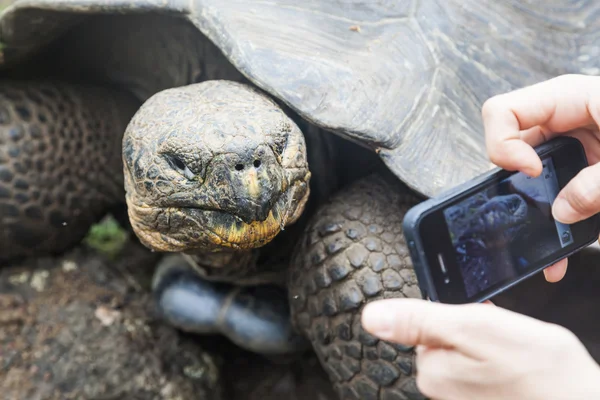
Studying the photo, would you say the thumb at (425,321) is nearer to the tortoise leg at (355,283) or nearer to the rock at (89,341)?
the tortoise leg at (355,283)

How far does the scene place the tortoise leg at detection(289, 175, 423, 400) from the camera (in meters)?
1.32

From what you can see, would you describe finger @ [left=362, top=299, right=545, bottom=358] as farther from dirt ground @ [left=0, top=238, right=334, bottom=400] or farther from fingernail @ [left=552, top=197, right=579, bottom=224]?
dirt ground @ [left=0, top=238, right=334, bottom=400]

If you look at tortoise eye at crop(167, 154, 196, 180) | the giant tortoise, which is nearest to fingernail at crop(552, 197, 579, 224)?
the giant tortoise

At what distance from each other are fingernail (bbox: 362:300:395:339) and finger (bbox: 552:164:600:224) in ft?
1.58

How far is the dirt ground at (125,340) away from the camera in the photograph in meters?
1.50

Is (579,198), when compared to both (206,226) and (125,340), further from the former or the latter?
(125,340)

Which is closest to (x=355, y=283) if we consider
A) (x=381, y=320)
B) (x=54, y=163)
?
(x=381, y=320)

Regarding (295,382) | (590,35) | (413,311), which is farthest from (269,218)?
(590,35)

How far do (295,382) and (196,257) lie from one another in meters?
0.70

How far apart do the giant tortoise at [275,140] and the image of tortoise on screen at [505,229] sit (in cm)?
25

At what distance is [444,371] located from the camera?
67 centimetres

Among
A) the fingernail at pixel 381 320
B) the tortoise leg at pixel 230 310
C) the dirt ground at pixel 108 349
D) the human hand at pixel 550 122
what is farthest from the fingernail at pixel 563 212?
the dirt ground at pixel 108 349

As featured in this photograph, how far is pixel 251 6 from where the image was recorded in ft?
4.48

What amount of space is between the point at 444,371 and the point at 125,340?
125cm
